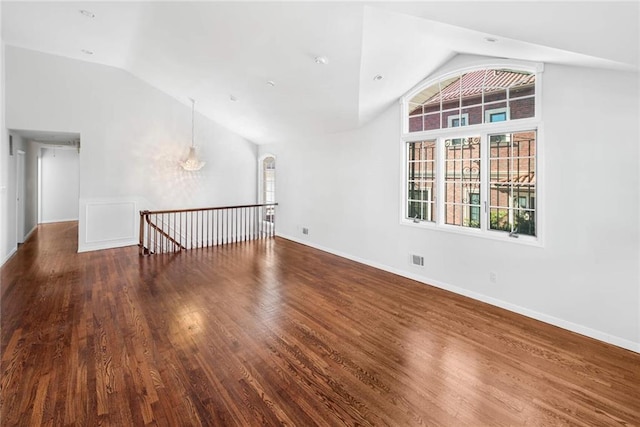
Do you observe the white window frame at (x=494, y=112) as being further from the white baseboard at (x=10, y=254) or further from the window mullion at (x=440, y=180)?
the white baseboard at (x=10, y=254)

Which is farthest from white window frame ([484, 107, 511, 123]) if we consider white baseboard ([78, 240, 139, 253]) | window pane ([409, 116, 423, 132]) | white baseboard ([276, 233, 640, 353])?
white baseboard ([78, 240, 139, 253])

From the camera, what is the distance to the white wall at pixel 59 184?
9961 millimetres

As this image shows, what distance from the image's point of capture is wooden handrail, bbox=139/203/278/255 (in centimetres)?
693

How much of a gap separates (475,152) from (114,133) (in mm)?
7033

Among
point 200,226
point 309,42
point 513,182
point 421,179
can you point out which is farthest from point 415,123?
point 200,226

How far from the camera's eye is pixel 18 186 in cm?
662

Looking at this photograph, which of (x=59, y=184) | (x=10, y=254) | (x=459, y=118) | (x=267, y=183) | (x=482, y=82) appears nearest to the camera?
(x=482, y=82)

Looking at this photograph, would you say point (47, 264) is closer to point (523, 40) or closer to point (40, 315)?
point (40, 315)

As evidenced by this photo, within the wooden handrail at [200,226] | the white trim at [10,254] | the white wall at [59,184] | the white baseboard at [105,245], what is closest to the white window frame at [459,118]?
the wooden handrail at [200,226]

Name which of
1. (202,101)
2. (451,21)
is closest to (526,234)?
(451,21)

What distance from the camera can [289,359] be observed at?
2.63 metres

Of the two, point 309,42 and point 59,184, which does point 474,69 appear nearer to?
point 309,42

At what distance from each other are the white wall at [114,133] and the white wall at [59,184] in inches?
212

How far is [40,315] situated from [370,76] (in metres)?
→ 4.88
